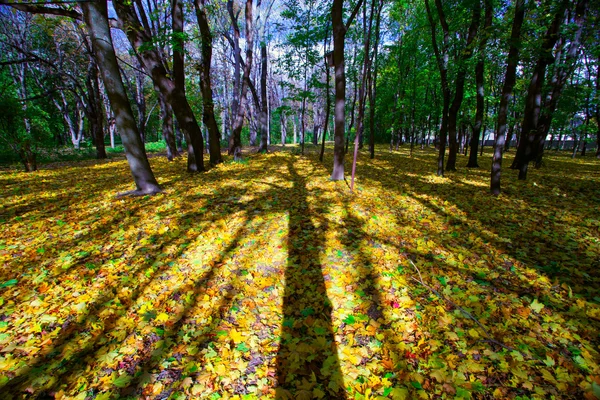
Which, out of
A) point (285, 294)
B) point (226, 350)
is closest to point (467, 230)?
point (285, 294)

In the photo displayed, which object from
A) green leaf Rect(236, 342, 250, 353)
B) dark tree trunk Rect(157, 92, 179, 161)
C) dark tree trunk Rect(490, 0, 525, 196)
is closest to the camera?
green leaf Rect(236, 342, 250, 353)

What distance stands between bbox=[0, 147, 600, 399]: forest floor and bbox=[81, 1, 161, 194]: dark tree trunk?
116 cm

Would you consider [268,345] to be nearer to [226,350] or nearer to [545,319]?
[226,350]

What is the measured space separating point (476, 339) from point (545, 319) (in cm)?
91

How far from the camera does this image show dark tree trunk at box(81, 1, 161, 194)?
17.6 feet

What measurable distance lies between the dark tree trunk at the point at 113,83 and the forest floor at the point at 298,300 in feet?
3.81

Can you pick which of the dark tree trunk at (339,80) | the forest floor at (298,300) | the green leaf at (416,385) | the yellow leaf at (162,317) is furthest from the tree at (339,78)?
the green leaf at (416,385)

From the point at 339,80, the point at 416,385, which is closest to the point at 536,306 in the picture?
the point at 416,385

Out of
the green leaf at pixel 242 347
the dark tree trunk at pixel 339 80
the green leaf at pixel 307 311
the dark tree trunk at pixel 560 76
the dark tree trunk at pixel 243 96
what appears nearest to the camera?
the green leaf at pixel 242 347

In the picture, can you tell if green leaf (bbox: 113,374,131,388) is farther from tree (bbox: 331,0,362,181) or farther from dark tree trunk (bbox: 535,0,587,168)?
dark tree trunk (bbox: 535,0,587,168)

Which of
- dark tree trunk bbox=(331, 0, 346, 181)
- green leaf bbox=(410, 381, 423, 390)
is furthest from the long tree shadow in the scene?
dark tree trunk bbox=(331, 0, 346, 181)

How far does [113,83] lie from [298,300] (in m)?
6.33

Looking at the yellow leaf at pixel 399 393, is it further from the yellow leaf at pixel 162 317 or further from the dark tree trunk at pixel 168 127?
the dark tree trunk at pixel 168 127

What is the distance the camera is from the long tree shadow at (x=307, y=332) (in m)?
2.05
